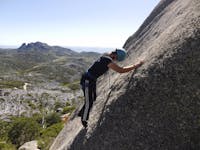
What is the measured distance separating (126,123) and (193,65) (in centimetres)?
320

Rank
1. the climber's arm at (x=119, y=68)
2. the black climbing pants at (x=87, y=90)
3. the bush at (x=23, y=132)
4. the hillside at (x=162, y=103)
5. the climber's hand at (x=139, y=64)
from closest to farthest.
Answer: the hillside at (x=162, y=103) < the climber's arm at (x=119, y=68) < the climber's hand at (x=139, y=64) < the black climbing pants at (x=87, y=90) < the bush at (x=23, y=132)

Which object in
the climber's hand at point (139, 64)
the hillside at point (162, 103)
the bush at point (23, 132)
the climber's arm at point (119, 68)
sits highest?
the climber's arm at point (119, 68)

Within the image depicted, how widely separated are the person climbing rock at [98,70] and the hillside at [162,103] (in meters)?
0.74

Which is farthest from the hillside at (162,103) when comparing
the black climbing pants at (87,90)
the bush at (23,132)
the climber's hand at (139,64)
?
the bush at (23,132)

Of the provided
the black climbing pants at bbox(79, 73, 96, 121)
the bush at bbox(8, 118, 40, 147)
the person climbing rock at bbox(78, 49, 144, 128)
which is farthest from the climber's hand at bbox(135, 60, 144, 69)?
the bush at bbox(8, 118, 40, 147)

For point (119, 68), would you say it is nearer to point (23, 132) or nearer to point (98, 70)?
point (98, 70)

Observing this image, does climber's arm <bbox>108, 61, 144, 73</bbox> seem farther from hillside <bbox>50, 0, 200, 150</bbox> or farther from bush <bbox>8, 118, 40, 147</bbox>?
bush <bbox>8, 118, 40, 147</bbox>

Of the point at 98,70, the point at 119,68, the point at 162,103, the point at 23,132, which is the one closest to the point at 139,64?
the point at 119,68

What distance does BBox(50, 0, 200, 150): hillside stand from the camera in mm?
10695

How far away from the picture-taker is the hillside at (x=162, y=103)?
10.7m

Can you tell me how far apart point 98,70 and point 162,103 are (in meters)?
3.02

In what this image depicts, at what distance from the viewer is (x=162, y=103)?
36.0 feet

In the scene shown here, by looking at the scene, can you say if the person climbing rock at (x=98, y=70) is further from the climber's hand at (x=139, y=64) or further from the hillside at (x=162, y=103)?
the hillside at (x=162, y=103)

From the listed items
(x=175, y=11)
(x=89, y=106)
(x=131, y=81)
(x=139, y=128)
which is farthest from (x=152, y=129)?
(x=175, y=11)
